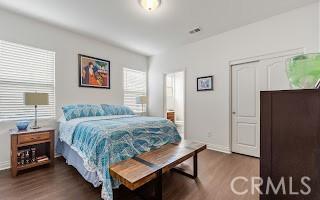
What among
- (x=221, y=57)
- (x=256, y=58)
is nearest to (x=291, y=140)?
(x=256, y=58)

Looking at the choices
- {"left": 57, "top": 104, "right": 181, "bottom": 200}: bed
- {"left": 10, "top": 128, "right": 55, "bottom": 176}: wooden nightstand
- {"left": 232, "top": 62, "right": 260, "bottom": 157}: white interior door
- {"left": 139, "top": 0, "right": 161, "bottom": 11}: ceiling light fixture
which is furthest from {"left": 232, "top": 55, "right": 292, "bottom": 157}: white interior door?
{"left": 10, "top": 128, "right": 55, "bottom": 176}: wooden nightstand

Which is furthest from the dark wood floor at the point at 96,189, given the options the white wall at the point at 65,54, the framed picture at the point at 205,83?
the framed picture at the point at 205,83

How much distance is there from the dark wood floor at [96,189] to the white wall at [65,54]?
85 cm

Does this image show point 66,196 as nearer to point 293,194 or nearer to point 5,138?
point 5,138

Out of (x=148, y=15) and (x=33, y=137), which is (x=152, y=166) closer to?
(x=33, y=137)

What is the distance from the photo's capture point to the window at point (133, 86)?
4742mm

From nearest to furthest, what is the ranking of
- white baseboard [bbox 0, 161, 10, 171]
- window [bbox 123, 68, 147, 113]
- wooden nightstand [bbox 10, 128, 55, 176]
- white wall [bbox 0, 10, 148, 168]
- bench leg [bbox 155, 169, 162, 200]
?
bench leg [bbox 155, 169, 162, 200]
wooden nightstand [bbox 10, 128, 55, 176]
white baseboard [bbox 0, 161, 10, 171]
white wall [bbox 0, 10, 148, 168]
window [bbox 123, 68, 147, 113]

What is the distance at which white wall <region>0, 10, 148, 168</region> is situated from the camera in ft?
8.97

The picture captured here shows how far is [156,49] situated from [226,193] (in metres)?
3.93

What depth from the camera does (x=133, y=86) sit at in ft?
16.3

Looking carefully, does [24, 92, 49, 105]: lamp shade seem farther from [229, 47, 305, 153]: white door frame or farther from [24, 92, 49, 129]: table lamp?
[229, 47, 305, 153]: white door frame

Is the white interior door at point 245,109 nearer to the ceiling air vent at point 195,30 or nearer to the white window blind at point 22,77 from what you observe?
the ceiling air vent at point 195,30

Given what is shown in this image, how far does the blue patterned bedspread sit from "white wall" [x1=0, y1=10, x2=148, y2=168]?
3.43 ft

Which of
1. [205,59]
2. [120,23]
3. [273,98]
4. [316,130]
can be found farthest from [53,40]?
[316,130]
